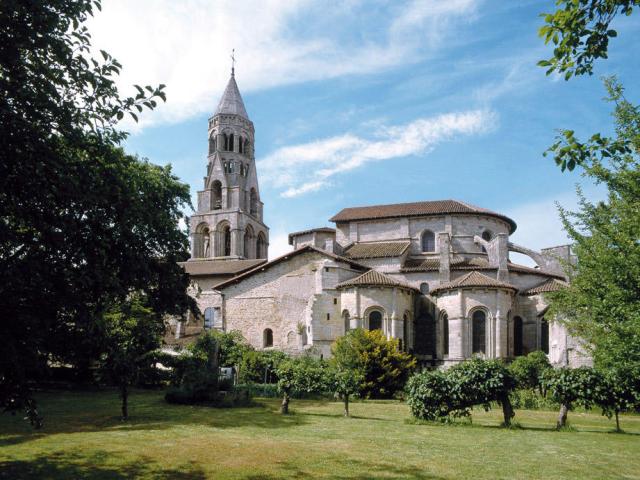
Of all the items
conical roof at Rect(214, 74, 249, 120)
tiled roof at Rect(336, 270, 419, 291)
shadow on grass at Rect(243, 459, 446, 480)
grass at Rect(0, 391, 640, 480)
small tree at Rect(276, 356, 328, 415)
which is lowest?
grass at Rect(0, 391, 640, 480)

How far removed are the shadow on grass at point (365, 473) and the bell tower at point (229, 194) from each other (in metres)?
47.1

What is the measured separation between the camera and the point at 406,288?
109 feet

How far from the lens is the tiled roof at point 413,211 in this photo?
129 feet

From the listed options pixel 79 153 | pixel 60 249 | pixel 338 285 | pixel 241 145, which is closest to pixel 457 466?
pixel 60 249

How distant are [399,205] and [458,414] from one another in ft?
87.3

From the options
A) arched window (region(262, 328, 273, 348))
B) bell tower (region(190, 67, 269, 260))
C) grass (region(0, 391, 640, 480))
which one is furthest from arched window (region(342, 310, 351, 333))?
bell tower (region(190, 67, 269, 260))

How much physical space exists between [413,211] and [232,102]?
30.6 m

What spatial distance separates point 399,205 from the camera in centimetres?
4216

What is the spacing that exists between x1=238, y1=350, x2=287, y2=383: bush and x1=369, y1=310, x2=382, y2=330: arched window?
563 centimetres

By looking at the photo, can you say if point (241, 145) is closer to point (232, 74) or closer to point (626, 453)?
point (232, 74)

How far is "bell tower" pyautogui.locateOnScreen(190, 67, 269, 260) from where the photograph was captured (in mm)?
57781

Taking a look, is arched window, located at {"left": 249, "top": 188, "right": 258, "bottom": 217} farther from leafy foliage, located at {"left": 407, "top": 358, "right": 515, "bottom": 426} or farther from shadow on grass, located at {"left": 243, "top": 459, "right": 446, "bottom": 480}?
shadow on grass, located at {"left": 243, "top": 459, "right": 446, "bottom": 480}

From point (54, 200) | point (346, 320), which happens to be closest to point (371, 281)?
point (346, 320)

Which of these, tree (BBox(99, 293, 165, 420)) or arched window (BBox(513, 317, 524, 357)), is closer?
tree (BBox(99, 293, 165, 420))
